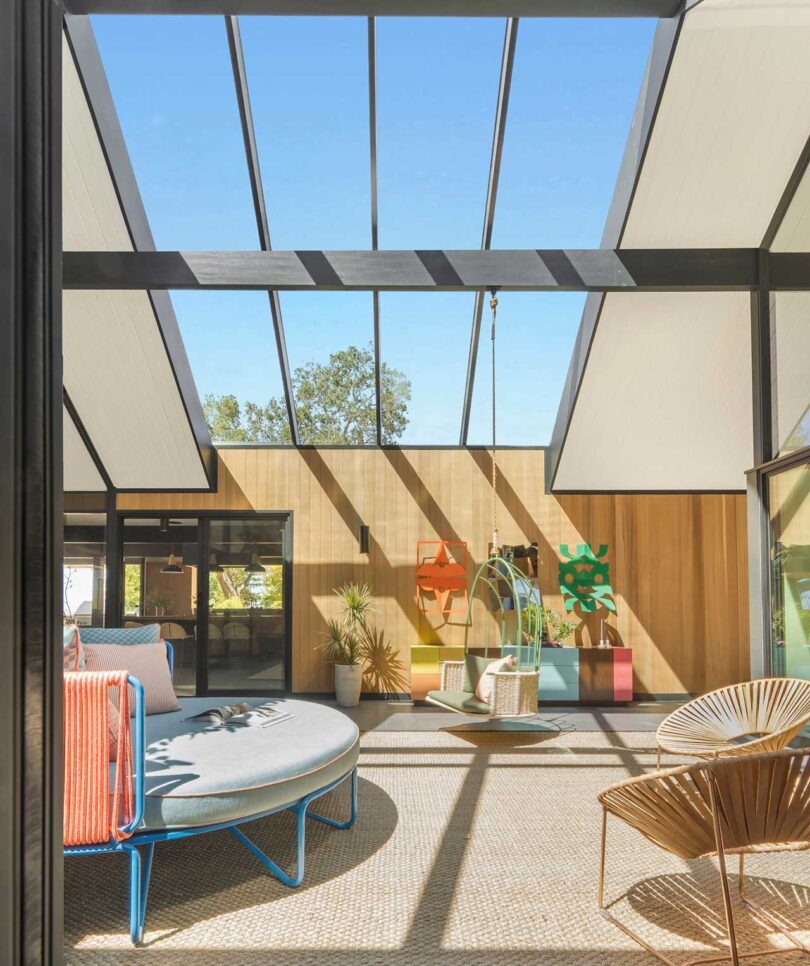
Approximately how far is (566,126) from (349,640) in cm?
508

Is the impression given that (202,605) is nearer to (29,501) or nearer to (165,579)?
(165,579)

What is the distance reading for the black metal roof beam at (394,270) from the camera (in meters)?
4.86

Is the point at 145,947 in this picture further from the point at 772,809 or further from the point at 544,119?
the point at 544,119

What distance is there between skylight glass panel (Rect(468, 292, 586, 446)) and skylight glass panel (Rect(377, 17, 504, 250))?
844 mm

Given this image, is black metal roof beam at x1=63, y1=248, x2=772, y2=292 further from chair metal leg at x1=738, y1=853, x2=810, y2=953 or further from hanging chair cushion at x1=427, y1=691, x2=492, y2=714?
chair metal leg at x1=738, y1=853, x2=810, y2=953

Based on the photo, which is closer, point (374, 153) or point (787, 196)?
point (787, 196)

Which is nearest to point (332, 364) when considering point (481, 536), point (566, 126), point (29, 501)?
point (481, 536)

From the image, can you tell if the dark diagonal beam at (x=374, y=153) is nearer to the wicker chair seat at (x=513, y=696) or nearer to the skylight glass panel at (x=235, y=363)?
the skylight glass panel at (x=235, y=363)

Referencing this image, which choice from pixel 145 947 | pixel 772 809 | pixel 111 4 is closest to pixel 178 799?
pixel 145 947

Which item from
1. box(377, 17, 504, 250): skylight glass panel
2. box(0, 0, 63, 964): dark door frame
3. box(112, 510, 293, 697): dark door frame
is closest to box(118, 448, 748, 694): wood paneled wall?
box(112, 510, 293, 697): dark door frame

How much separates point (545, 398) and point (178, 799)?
5500 millimetres

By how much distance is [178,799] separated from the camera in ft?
9.99

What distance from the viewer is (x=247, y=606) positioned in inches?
315

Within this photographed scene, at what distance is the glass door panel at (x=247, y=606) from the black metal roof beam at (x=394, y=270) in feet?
12.0
